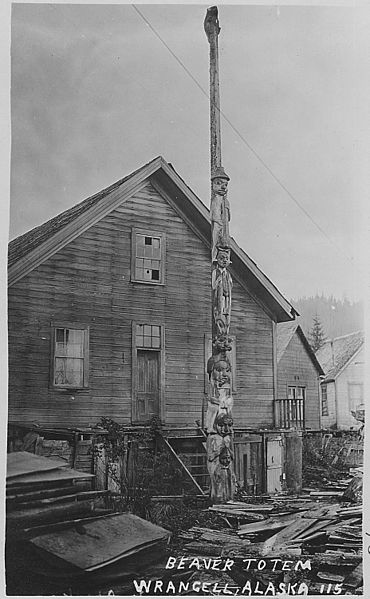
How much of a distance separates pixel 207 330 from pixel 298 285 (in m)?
0.53

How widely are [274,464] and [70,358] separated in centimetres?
119

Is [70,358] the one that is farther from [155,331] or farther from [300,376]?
[300,376]

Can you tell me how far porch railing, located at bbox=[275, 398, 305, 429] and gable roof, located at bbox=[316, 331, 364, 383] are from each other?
0.65ft

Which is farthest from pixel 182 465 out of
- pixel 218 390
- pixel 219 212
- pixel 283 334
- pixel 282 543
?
pixel 219 212

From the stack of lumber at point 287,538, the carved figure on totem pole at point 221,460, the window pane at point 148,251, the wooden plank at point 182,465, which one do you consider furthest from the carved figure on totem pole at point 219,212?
the stack of lumber at point 287,538

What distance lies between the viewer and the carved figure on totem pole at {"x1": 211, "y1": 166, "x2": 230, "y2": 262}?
3.97 metres

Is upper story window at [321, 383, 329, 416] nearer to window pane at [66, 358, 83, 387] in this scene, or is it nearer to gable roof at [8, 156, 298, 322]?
gable roof at [8, 156, 298, 322]

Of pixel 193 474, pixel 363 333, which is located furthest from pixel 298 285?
pixel 193 474

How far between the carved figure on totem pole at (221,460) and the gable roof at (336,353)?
56 cm

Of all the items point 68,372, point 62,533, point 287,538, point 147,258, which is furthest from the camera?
point 147,258

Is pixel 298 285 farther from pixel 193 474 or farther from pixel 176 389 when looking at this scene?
pixel 193 474

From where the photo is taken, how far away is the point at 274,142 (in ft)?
13.4

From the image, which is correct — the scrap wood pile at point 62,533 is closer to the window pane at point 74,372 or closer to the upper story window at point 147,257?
the window pane at point 74,372

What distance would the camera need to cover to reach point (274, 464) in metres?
3.98
